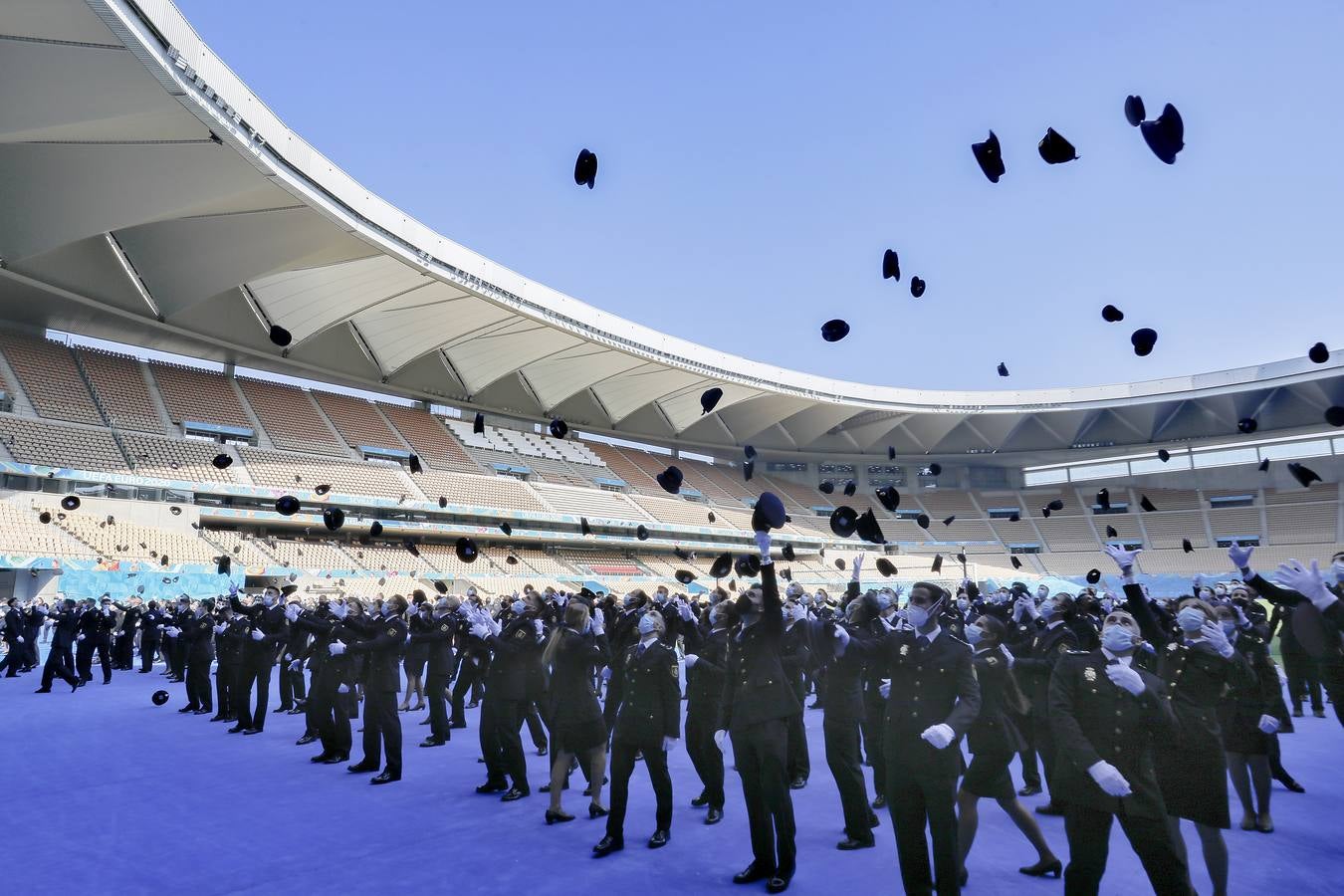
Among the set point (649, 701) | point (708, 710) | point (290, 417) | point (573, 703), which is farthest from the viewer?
point (290, 417)

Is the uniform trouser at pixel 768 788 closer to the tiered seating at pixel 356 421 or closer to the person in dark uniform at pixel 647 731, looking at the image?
the person in dark uniform at pixel 647 731

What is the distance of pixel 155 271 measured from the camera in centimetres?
2817

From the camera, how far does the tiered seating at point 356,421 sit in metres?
40.1

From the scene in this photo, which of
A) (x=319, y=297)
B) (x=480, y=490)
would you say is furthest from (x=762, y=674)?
(x=480, y=490)

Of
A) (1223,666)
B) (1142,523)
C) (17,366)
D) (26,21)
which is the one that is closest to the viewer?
(1223,666)

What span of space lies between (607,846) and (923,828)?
8.32ft

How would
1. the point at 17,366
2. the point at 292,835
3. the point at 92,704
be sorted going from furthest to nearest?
the point at 17,366 < the point at 92,704 < the point at 292,835

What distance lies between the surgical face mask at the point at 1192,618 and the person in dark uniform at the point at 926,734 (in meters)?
1.76

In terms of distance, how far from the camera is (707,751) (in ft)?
23.5

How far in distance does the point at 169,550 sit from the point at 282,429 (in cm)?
1075

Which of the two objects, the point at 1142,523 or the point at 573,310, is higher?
the point at 573,310

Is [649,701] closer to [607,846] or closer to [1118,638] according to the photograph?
[607,846]

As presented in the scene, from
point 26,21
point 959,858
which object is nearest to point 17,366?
point 26,21

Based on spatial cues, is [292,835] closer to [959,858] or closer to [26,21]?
[959,858]
